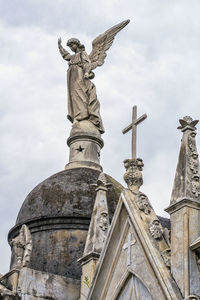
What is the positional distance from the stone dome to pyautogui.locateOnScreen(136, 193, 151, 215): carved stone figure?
3577 mm

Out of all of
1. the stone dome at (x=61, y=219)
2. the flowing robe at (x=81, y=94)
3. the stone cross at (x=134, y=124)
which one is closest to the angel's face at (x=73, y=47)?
the flowing robe at (x=81, y=94)

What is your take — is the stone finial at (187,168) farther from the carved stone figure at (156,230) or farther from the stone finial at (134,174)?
the stone finial at (134,174)

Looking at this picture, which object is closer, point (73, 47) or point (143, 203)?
point (143, 203)

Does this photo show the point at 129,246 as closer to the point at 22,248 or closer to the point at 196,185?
the point at 196,185

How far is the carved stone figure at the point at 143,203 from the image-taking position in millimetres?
16766

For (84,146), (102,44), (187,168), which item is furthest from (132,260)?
(102,44)

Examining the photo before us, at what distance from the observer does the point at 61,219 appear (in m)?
20.4

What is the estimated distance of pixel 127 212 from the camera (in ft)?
56.1

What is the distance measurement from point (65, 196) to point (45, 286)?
279 centimetres

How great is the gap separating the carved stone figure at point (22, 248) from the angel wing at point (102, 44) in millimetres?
6356

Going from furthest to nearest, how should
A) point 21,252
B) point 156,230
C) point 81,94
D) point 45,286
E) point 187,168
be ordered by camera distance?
point 81,94 → point 21,252 → point 45,286 → point 156,230 → point 187,168

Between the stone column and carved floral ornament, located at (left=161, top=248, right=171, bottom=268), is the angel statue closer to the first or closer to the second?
the stone column

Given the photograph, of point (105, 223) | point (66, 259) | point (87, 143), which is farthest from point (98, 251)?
point (87, 143)

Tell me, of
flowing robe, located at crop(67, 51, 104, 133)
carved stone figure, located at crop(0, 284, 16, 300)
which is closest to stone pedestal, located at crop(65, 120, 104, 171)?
flowing robe, located at crop(67, 51, 104, 133)
